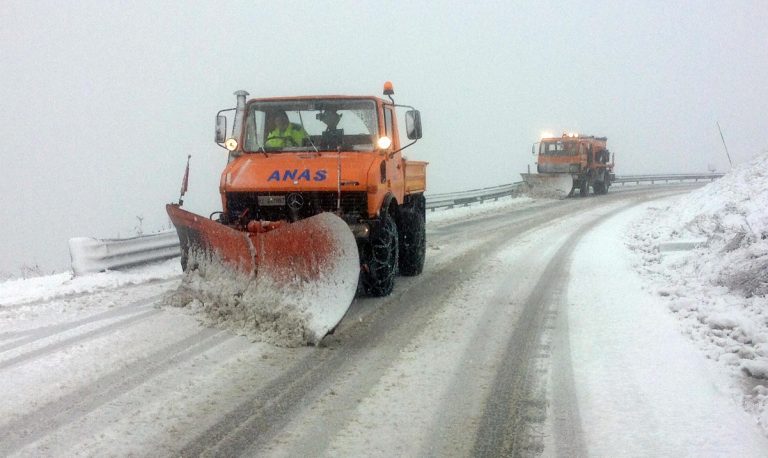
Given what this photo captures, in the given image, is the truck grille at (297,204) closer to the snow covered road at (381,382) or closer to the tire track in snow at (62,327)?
the snow covered road at (381,382)

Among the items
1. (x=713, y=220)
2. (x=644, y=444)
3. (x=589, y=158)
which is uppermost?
(x=589, y=158)

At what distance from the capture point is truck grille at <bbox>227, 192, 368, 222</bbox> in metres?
5.98

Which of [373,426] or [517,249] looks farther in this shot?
[517,249]

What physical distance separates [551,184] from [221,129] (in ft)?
64.6

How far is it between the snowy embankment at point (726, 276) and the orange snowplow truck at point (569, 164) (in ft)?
42.7

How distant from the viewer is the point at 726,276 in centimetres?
607

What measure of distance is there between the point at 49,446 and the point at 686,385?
3.70 meters

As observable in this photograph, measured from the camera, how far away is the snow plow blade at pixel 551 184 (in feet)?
79.9

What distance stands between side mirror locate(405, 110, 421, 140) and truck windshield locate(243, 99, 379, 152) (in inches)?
13.6

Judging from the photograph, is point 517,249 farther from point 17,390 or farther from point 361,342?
point 17,390

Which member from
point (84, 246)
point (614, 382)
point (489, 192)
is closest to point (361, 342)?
point (614, 382)

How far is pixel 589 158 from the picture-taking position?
25656 mm

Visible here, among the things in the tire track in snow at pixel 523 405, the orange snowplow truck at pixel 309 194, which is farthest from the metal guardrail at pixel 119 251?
the tire track in snow at pixel 523 405

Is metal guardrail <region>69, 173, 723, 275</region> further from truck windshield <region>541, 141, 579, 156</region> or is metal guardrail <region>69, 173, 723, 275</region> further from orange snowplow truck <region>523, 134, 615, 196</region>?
truck windshield <region>541, 141, 579, 156</region>
